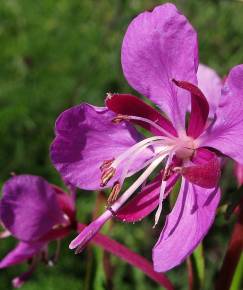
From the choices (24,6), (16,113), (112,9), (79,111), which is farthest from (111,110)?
(112,9)

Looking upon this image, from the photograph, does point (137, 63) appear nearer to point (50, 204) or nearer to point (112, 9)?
point (50, 204)

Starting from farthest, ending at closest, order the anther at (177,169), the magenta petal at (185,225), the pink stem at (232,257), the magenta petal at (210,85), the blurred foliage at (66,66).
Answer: the blurred foliage at (66,66)
the magenta petal at (210,85)
the pink stem at (232,257)
the anther at (177,169)
the magenta petal at (185,225)

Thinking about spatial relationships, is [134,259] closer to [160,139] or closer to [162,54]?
[160,139]

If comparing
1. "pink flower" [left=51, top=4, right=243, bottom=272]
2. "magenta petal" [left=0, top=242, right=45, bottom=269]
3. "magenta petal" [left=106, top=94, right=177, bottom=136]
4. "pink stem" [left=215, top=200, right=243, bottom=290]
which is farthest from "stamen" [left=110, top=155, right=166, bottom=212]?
"magenta petal" [left=0, top=242, right=45, bottom=269]

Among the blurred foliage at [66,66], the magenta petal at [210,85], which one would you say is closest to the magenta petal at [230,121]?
the magenta petal at [210,85]

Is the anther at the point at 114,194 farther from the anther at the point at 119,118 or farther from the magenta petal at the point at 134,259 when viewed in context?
the magenta petal at the point at 134,259

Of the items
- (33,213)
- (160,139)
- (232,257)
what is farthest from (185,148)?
(33,213)
